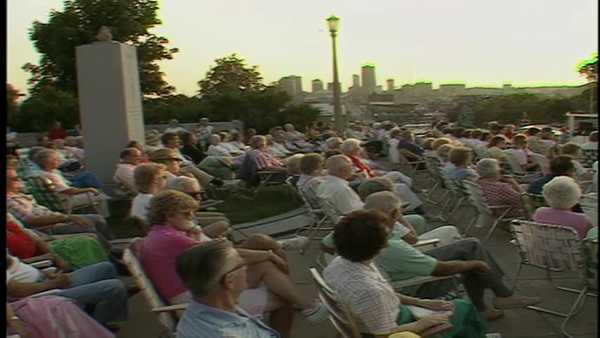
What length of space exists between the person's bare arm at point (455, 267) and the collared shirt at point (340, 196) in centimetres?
184

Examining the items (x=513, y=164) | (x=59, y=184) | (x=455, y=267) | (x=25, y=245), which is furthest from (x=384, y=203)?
(x=513, y=164)

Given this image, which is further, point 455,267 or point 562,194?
point 562,194

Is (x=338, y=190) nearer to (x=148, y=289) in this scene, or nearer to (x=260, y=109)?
(x=148, y=289)

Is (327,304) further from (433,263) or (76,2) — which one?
(76,2)

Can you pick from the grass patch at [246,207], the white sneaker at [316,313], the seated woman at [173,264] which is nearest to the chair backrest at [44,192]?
the grass patch at [246,207]

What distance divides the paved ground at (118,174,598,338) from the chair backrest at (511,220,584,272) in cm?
40

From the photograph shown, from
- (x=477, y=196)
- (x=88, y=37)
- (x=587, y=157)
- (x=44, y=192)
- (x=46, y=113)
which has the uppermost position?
(x=88, y=37)

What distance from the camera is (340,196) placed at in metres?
6.27

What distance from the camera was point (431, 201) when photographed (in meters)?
10.2

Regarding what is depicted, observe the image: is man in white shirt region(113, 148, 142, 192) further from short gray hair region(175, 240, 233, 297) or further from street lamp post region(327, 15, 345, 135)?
street lamp post region(327, 15, 345, 135)

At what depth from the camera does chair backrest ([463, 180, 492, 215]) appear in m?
7.00

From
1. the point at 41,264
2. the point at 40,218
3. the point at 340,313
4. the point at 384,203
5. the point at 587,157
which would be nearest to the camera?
the point at 340,313

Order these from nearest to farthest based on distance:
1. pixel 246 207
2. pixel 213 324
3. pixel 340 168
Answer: pixel 213 324, pixel 340 168, pixel 246 207

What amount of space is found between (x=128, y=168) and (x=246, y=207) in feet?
8.39
